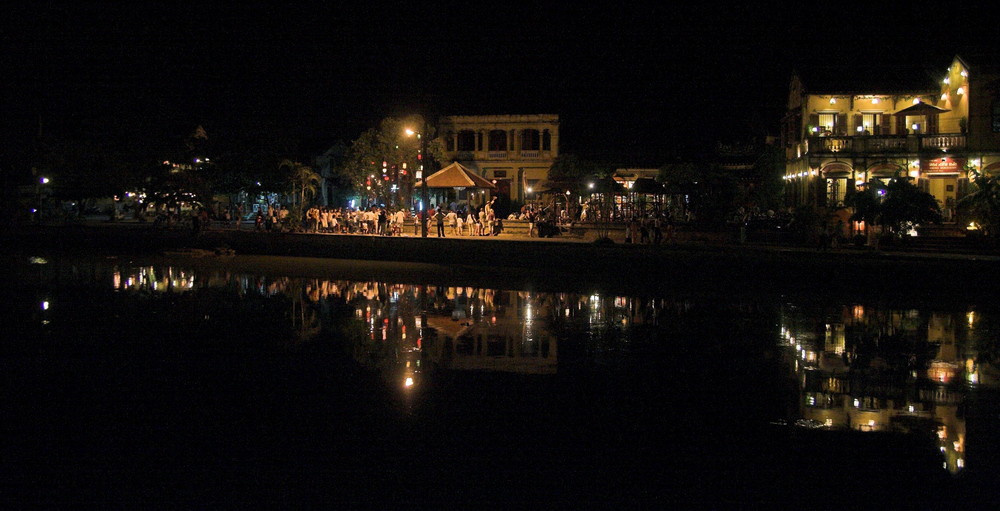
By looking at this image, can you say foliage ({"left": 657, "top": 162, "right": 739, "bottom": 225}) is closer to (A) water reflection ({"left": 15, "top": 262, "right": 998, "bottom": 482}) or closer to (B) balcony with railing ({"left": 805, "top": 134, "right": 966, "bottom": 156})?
(B) balcony with railing ({"left": 805, "top": 134, "right": 966, "bottom": 156})

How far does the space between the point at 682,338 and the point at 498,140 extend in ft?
128

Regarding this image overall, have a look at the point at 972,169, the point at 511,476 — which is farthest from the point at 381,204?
the point at 511,476

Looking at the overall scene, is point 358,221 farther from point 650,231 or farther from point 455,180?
point 650,231

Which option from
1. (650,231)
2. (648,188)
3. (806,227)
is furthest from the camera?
(648,188)

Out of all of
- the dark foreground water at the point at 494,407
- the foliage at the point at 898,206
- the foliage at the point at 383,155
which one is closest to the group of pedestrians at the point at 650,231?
the foliage at the point at 898,206

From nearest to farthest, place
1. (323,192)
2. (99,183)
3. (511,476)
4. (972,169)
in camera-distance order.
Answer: (511,476) < (972,169) < (99,183) < (323,192)

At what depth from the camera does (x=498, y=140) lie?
51125mm

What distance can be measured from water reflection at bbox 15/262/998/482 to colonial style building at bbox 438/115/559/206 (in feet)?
101

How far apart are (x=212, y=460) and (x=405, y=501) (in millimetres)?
1978

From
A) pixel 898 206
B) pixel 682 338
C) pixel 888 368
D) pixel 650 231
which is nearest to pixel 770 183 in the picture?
pixel 650 231

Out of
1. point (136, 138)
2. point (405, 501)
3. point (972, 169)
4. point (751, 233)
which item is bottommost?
point (405, 501)

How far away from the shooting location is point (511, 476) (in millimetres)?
6531

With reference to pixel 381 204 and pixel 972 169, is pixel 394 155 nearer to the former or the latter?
pixel 381 204

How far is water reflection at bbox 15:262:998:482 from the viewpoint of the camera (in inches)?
358
